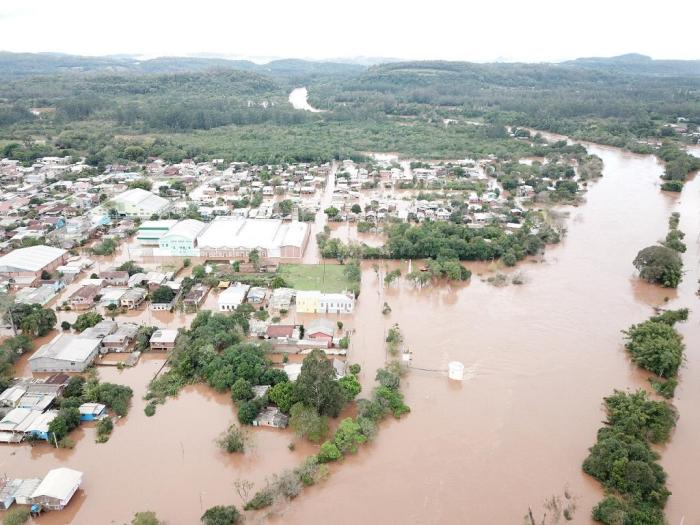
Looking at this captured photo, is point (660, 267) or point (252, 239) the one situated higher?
point (660, 267)

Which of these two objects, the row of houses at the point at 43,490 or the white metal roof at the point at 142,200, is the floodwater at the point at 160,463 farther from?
the white metal roof at the point at 142,200

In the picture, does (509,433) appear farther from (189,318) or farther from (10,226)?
(10,226)

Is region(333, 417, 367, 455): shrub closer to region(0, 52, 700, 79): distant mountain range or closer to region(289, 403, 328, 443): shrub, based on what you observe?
region(289, 403, 328, 443): shrub

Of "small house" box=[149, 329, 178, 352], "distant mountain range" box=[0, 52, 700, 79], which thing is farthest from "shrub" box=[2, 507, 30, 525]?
"distant mountain range" box=[0, 52, 700, 79]

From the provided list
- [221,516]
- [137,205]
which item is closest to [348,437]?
[221,516]

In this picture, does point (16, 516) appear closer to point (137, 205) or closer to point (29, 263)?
point (29, 263)

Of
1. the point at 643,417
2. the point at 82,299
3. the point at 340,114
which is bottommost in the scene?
the point at 82,299
